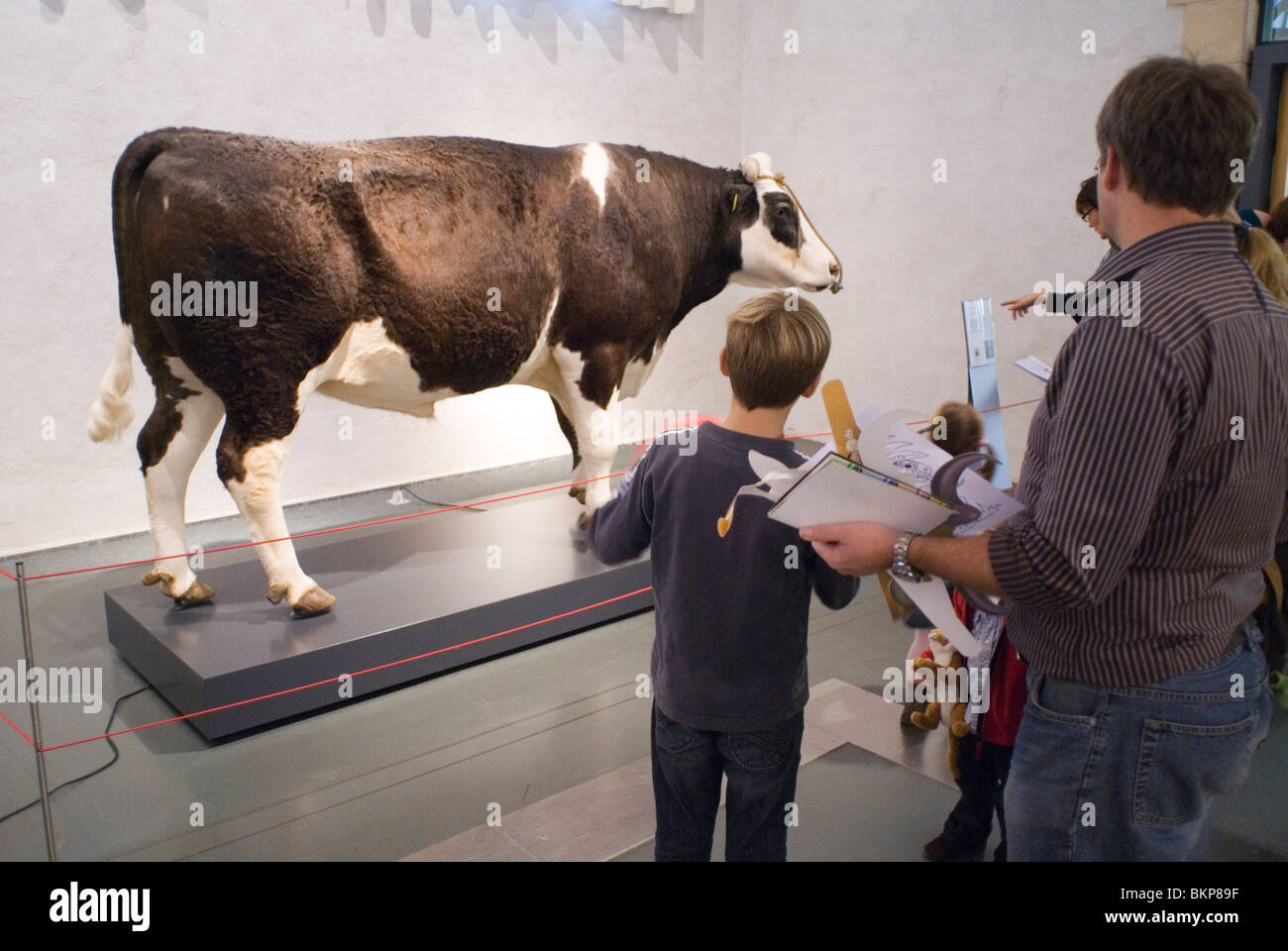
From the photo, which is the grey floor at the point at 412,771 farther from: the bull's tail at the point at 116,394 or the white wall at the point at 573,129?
the white wall at the point at 573,129

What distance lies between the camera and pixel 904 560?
1.49m

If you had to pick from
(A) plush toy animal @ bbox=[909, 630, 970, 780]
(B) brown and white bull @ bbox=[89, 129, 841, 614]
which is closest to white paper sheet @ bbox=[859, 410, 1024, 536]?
(A) plush toy animal @ bbox=[909, 630, 970, 780]

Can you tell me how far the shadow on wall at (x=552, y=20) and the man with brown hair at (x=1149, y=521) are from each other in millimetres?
4761

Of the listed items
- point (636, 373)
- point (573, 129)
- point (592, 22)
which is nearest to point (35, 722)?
point (636, 373)

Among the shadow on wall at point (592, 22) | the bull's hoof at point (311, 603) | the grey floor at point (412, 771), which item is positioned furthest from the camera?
the shadow on wall at point (592, 22)

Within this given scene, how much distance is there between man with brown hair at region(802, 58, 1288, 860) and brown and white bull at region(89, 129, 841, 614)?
2.18 metres

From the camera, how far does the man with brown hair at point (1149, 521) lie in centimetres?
131

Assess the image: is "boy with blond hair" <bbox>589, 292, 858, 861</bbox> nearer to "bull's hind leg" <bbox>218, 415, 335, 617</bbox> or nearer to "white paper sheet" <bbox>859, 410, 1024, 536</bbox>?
"white paper sheet" <bbox>859, 410, 1024, 536</bbox>

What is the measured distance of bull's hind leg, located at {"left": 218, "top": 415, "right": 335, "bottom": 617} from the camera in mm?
3172

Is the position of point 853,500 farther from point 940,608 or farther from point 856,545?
point 940,608

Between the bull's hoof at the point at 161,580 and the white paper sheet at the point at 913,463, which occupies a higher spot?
the white paper sheet at the point at 913,463

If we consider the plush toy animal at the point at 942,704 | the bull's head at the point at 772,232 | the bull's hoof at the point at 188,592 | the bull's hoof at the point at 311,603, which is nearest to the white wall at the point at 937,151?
the bull's head at the point at 772,232
